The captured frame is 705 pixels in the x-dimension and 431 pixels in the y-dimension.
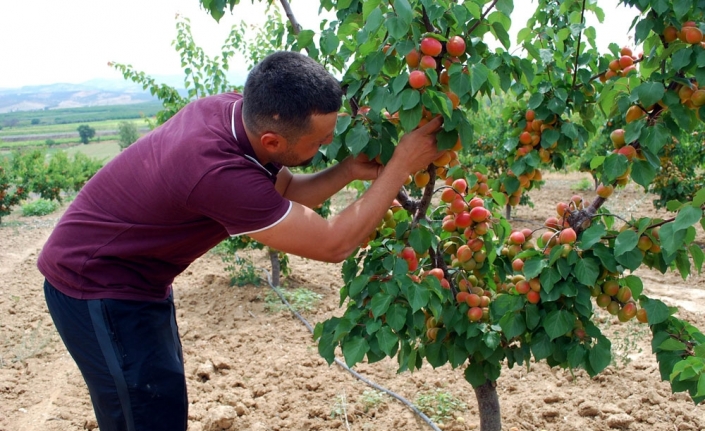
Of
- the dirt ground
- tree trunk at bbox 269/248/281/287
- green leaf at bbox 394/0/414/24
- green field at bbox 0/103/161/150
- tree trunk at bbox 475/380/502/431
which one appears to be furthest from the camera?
green field at bbox 0/103/161/150

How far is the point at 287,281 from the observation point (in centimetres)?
653

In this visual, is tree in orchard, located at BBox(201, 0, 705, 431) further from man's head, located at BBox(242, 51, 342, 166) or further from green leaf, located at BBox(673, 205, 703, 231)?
man's head, located at BBox(242, 51, 342, 166)

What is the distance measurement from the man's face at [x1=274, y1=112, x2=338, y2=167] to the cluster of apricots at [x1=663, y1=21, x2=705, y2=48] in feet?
3.79

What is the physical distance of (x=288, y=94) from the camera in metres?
1.76

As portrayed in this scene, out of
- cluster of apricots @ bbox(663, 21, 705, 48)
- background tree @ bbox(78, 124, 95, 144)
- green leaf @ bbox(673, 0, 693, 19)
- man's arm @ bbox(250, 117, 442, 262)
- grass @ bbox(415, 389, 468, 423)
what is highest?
background tree @ bbox(78, 124, 95, 144)

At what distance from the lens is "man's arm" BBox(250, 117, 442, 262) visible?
187 centimetres

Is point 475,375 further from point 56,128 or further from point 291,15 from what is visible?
point 56,128

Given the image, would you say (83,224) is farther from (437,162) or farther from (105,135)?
(105,135)

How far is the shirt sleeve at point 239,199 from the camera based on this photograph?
176cm

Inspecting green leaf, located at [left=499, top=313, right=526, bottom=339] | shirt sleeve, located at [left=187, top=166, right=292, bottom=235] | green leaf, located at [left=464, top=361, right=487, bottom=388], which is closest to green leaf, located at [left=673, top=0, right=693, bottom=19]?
green leaf, located at [left=499, top=313, right=526, bottom=339]

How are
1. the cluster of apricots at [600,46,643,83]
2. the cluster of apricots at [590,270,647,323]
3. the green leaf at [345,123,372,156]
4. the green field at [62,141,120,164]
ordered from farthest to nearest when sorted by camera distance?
the green field at [62,141,120,164] → the cluster of apricots at [600,46,643,83] → the cluster of apricots at [590,270,647,323] → the green leaf at [345,123,372,156]

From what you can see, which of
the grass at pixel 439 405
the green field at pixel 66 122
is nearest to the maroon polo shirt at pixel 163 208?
the grass at pixel 439 405

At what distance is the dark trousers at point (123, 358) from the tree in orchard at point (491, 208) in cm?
63

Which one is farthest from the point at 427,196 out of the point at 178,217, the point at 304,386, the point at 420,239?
the point at 304,386
